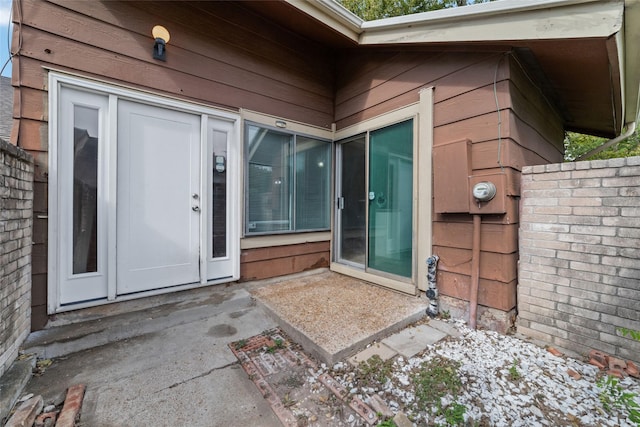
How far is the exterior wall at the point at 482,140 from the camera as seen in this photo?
2.10 metres

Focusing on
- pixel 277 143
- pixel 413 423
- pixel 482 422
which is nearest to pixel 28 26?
pixel 277 143

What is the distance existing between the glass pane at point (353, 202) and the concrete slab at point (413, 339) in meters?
1.19

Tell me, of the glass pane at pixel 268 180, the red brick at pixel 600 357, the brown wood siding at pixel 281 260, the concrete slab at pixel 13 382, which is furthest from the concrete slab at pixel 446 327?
the concrete slab at pixel 13 382

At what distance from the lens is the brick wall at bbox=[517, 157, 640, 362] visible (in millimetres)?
1701

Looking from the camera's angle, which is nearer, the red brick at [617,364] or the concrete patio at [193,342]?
the concrete patio at [193,342]

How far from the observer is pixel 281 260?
3234 millimetres

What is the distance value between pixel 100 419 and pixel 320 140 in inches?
128

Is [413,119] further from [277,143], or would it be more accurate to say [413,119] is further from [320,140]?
[277,143]

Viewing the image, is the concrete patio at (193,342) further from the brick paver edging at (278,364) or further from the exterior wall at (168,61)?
the exterior wall at (168,61)

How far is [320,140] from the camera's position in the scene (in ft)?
11.7

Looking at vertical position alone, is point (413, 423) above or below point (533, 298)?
below

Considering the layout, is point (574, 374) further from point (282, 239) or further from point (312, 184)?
point (312, 184)

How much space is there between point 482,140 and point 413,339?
1.73 meters

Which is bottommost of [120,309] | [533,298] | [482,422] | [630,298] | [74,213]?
[482,422]
